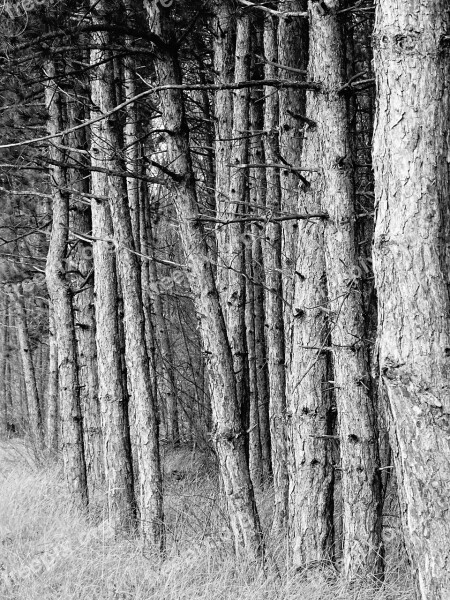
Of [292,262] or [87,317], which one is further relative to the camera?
[87,317]

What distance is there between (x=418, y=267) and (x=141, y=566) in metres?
3.57

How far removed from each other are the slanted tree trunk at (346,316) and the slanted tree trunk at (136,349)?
1946 millimetres

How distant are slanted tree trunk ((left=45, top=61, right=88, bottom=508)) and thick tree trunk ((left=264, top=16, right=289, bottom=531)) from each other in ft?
7.19

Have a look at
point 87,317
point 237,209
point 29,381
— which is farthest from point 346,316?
point 29,381

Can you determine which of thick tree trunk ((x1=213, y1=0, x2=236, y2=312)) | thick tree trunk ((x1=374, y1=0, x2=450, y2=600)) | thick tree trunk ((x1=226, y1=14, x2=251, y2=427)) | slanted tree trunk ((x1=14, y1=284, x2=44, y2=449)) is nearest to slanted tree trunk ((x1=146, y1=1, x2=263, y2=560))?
thick tree trunk ((x1=374, y1=0, x2=450, y2=600))

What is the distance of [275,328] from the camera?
7.60m

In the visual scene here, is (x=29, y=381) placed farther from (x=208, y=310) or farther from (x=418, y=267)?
(x=418, y=267)

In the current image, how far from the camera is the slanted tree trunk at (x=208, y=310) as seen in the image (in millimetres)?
5156

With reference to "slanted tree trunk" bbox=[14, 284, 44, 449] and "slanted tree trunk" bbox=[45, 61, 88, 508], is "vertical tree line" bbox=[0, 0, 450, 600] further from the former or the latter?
"slanted tree trunk" bbox=[14, 284, 44, 449]

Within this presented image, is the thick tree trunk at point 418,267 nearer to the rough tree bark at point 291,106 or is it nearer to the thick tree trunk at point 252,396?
the rough tree bark at point 291,106

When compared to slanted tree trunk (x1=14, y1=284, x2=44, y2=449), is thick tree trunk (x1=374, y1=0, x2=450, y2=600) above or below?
above

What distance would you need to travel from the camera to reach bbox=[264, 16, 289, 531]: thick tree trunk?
7203mm

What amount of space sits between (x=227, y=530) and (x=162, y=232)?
1346 centimetres

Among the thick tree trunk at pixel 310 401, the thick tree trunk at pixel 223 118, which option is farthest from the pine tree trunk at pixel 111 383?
the thick tree trunk at pixel 310 401
